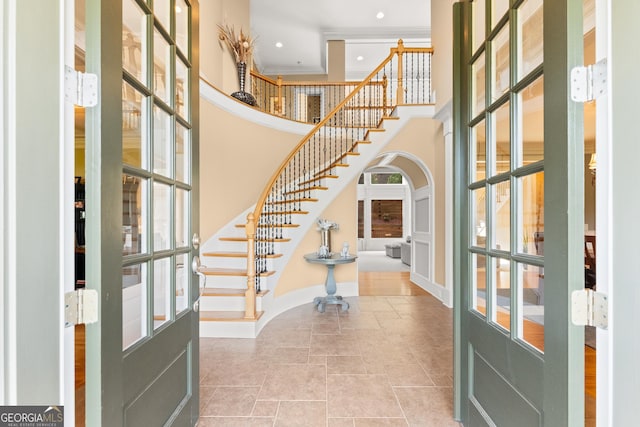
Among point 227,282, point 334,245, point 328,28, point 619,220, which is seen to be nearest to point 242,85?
point 328,28

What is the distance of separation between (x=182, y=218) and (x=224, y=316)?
2017 millimetres

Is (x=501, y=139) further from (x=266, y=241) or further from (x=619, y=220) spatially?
(x=266, y=241)

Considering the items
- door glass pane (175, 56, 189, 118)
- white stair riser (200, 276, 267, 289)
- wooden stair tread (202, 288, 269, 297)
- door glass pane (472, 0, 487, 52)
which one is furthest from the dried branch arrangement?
door glass pane (472, 0, 487, 52)

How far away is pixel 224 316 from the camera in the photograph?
3.22 metres

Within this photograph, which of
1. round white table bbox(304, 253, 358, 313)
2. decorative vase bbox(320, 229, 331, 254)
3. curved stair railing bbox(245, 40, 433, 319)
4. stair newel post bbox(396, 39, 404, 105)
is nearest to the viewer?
curved stair railing bbox(245, 40, 433, 319)

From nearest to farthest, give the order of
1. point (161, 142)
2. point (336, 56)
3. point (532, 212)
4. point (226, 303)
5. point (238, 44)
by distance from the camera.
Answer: point (532, 212), point (161, 142), point (226, 303), point (238, 44), point (336, 56)

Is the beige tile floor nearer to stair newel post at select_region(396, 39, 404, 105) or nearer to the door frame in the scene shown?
the door frame

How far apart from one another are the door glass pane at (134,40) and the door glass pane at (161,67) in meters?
0.08

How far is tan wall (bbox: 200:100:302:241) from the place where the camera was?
14.6 ft

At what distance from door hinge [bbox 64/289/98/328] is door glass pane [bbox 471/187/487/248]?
64.5 inches

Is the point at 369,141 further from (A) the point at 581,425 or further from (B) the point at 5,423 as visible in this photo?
(B) the point at 5,423

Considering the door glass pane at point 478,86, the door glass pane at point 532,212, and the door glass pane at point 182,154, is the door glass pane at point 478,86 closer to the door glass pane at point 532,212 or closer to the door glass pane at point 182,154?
the door glass pane at point 532,212

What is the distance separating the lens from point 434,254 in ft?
15.8

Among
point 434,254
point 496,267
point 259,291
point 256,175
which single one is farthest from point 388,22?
point 496,267
